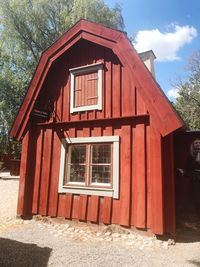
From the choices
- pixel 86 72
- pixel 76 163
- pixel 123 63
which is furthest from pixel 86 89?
pixel 76 163

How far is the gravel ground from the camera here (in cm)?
518

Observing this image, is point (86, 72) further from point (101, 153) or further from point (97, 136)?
point (101, 153)

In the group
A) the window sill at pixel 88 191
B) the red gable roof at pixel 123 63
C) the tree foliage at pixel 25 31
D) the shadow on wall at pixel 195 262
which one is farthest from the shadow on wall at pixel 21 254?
the tree foliage at pixel 25 31

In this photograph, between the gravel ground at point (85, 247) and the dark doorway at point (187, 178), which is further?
the dark doorway at point (187, 178)

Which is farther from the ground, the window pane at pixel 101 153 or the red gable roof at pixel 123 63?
the red gable roof at pixel 123 63

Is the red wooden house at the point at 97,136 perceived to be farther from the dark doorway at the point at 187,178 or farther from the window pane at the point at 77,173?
the dark doorway at the point at 187,178

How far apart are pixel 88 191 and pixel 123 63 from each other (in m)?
3.74

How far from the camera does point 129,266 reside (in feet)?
16.3

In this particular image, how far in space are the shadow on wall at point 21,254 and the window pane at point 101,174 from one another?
8.03 feet

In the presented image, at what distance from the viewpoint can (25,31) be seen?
72.9 feet

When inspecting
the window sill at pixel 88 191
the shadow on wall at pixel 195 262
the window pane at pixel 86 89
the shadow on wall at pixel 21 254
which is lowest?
the shadow on wall at pixel 21 254

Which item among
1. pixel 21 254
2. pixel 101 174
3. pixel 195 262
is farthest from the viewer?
→ pixel 101 174

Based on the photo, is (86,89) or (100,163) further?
(86,89)

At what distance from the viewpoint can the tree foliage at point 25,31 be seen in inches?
848
